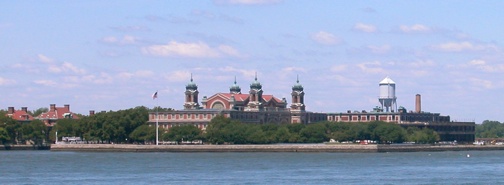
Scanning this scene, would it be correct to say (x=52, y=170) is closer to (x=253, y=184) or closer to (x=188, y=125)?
(x=253, y=184)

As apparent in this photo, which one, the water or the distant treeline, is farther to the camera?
the distant treeline

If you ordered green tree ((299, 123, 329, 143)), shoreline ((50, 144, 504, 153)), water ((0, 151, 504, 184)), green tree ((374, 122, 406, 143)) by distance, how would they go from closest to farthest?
water ((0, 151, 504, 184)), shoreline ((50, 144, 504, 153)), green tree ((299, 123, 329, 143)), green tree ((374, 122, 406, 143))

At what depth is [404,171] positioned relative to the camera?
352 feet

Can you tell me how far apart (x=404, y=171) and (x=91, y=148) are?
84.6 m

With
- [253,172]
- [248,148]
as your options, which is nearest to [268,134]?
[248,148]

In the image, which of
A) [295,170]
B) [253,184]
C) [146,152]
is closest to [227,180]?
[253,184]

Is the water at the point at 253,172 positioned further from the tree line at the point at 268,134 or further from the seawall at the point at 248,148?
the tree line at the point at 268,134

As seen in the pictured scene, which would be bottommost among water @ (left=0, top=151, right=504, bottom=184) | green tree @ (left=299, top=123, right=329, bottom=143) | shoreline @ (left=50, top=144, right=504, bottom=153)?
water @ (left=0, top=151, right=504, bottom=184)

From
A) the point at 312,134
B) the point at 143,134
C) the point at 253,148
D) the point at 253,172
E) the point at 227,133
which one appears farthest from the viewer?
A: the point at 312,134

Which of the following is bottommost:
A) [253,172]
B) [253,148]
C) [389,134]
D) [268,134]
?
[253,172]

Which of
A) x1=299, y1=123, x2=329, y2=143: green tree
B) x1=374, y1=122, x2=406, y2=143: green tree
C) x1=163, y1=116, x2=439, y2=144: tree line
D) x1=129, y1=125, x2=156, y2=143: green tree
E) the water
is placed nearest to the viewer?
the water

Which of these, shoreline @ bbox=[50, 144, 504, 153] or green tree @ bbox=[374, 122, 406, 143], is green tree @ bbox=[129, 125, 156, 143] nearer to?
shoreline @ bbox=[50, 144, 504, 153]

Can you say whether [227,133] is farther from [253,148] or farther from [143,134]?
[143,134]

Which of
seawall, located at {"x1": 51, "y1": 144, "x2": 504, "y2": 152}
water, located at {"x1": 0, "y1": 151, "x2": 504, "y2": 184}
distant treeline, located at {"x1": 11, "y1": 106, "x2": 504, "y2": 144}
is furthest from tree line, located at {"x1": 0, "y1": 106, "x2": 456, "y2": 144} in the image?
water, located at {"x1": 0, "y1": 151, "x2": 504, "y2": 184}
